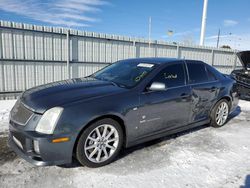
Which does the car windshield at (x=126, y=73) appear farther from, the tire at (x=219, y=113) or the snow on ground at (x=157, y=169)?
the tire at (x=219, y=113)

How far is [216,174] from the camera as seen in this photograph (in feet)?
8.90

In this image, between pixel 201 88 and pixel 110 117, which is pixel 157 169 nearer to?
pixel 110 117

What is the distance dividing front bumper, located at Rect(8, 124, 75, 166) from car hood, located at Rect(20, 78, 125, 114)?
1.03 feet

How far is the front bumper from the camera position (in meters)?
2.34

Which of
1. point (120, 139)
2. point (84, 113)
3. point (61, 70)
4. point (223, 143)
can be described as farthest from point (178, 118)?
point (61, 70)

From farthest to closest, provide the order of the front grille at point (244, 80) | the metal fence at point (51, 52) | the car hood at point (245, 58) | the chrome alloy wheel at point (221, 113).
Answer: the car hood at point (245, 58)
the front grille at point (244, 80)
the metal fence at point (51, 52)
the chrome alloy wheel at point (221, 113)

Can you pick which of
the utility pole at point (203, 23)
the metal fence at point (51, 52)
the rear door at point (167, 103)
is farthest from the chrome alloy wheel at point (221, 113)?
the utility pole at point (203, 23)

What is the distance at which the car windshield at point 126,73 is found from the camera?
3.26 m

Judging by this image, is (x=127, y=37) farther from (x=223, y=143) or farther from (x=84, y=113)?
(x=84, y=113)

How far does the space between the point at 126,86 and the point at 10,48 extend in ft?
17.8

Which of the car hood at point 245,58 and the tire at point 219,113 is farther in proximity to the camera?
the car hood at point 245,58

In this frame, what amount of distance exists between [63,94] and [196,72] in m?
2.68

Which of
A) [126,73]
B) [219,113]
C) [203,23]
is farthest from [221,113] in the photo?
[203,23]

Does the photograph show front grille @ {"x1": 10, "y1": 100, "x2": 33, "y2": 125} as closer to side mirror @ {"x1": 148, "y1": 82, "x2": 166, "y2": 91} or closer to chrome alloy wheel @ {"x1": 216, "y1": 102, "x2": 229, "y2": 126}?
side mirror @ {"x1": 148, "y1": 82, "x2": 166, "y2": 91}
